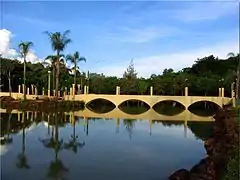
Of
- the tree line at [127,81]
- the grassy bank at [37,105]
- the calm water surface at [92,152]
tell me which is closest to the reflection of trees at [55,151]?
the calm water surface at [92,152]

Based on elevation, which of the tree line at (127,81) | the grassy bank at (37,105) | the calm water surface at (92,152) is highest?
the tree line at (127,81)

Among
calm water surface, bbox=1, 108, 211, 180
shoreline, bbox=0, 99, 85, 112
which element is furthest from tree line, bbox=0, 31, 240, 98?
calm water surface, bbox=1, 108, 211, 180

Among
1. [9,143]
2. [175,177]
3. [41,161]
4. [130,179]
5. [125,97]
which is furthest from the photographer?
[125,97]

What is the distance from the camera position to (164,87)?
2028 inches

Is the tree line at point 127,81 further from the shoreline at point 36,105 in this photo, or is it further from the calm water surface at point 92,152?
the calm water surface at point 92,152

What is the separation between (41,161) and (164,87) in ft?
131

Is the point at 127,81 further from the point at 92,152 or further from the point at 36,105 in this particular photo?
the point at 92,152

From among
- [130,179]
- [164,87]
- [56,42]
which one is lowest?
[130,179]

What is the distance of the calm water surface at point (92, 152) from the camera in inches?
437

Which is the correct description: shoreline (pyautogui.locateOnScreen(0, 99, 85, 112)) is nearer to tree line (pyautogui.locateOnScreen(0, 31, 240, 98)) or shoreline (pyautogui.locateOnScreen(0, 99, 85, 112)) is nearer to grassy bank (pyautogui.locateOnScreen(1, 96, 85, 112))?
grassy bank (pyautogui.locateOnScreen(1, 96, 85, 112))

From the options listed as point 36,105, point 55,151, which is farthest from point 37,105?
point 55,151

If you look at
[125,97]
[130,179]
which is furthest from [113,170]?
[125,97]

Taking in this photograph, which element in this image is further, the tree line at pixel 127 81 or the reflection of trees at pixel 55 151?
the tree line at pixel 127 81

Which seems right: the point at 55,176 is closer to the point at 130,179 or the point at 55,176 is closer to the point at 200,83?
A: the point at 130,179
